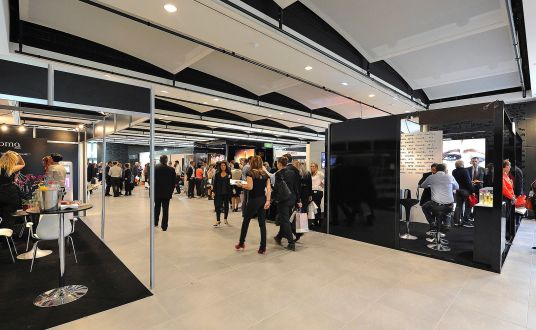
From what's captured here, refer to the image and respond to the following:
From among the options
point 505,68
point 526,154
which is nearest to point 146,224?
point 505,68

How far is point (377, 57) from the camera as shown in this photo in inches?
211

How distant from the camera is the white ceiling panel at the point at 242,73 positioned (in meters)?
5.56

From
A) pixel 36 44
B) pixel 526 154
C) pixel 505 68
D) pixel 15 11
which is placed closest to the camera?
pixel 15 11

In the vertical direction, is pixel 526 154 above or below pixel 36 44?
below

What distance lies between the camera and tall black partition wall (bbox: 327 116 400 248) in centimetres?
459

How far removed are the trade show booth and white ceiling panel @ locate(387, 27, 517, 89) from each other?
1.62m

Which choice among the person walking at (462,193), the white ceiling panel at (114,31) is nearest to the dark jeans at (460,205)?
the person walking at (462,193)

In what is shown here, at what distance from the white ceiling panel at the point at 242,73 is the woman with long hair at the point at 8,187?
361 centimetres

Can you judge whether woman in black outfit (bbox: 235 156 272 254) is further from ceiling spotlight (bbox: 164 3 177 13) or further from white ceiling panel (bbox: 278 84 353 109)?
white ceiling panel (bbox: 278 84 353 109)

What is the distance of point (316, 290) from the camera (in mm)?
2906

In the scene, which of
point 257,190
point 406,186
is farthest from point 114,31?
→ point 406,186

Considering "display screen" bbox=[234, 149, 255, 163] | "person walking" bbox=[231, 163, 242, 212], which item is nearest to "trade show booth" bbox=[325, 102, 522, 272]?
"person walking" bbox=[231, 163, 242, 212]

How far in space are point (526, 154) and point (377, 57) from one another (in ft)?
18.9

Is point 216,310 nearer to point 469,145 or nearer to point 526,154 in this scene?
point 469,145
